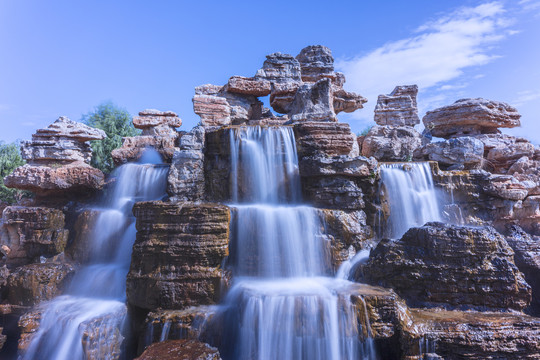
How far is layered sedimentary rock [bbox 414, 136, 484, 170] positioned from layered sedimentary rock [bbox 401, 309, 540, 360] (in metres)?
6.40

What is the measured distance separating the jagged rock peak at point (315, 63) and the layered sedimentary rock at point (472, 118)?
5.27 m

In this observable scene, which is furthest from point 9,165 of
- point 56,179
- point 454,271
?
point 454,271

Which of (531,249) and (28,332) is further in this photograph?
(531,249)

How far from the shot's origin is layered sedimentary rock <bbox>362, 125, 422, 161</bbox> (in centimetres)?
1101

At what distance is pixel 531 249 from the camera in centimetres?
747

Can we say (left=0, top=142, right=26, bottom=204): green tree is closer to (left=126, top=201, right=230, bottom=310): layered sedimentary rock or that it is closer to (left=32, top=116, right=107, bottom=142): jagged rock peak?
(left=32, top=116, right=107, bottom=142): jagged rock peak

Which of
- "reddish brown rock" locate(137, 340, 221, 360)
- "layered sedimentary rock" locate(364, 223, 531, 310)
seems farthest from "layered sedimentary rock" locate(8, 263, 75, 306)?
"layered sedimentary rock" locate(364, 223, 531, 310)

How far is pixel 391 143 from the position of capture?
11.0m

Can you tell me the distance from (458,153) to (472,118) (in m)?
2.81

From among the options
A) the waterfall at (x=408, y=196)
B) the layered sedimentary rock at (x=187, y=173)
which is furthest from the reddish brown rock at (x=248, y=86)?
the waterfall at (x=408, y=196)

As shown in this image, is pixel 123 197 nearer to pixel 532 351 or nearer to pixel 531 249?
pixel 532 351

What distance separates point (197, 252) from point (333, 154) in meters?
4.66

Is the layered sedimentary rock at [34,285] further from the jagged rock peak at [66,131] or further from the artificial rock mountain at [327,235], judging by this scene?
the jagged rock peak at [66,131]

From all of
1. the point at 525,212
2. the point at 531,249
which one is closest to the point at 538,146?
the point at 525,212
